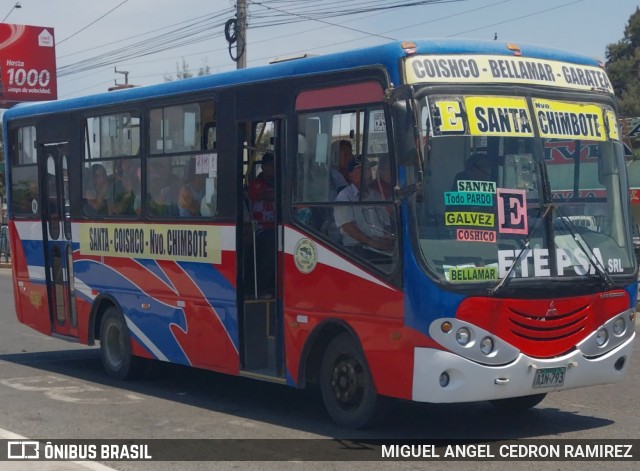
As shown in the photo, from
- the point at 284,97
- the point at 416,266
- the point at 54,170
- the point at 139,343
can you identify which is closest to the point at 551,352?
the point at 416,266

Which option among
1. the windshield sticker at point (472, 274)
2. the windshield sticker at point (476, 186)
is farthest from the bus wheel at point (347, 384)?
the windshield sticker at point (476, 186)

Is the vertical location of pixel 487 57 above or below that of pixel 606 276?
above

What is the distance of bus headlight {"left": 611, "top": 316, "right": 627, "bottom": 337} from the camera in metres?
8.86

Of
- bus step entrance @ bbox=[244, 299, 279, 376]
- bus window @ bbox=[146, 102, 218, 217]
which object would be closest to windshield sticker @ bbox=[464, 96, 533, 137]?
bus step entrance @ bbox=[244, 299, 279, 376]

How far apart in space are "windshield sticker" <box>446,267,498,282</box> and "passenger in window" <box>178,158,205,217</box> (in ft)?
11.3

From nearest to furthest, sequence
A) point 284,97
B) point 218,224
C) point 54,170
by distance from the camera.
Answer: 1. point 284,97
2. point 218,224
3. point 54,170

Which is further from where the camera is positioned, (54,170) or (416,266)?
(54,170)

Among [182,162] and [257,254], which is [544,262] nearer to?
[257,254]

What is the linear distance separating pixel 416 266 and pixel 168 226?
12.8ft

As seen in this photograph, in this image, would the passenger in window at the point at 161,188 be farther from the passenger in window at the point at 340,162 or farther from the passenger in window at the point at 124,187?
the passenger in window at the point at 340,162

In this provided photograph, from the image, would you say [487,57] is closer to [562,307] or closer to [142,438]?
[562,307]

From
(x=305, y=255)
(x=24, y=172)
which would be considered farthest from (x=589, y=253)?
(x=24, y=172)

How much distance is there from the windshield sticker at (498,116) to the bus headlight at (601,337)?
5.58 ft

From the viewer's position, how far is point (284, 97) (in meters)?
9.64
